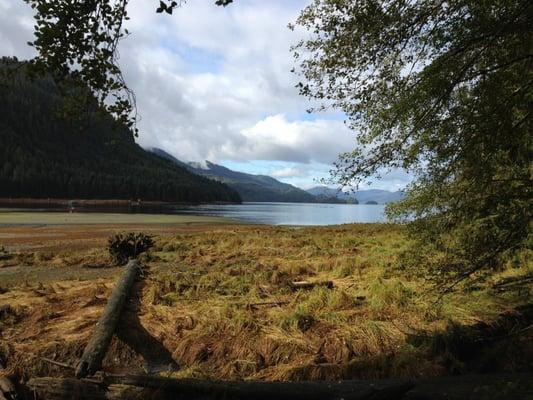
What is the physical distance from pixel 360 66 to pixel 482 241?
11.7 feet

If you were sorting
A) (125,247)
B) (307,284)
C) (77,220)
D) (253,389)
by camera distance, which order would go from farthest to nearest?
1. (77,220)
2. (125,247)
3. (307,284)
4. (253,389)

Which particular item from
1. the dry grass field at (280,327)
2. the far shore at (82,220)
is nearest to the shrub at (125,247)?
the dry grass field at (280,327)

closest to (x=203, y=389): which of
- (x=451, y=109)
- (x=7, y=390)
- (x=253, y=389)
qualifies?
(x=253, y=389)

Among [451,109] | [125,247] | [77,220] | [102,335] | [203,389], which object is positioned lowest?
[77,220]

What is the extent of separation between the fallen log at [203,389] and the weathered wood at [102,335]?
40cm

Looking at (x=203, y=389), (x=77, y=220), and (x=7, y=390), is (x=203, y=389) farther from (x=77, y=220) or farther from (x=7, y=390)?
(x=77, y=220)

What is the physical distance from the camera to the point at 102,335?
741 centimetres

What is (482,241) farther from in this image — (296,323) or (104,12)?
(104,12)

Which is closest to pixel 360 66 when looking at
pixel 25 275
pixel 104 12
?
pixel 104 12

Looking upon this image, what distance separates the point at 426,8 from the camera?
22.7 feet

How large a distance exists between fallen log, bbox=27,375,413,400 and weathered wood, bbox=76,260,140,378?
40cm

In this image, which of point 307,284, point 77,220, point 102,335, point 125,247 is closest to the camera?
point 102,335

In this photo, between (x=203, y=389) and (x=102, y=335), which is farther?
(x=102, y=335)

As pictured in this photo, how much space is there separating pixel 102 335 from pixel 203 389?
2.53 meters
